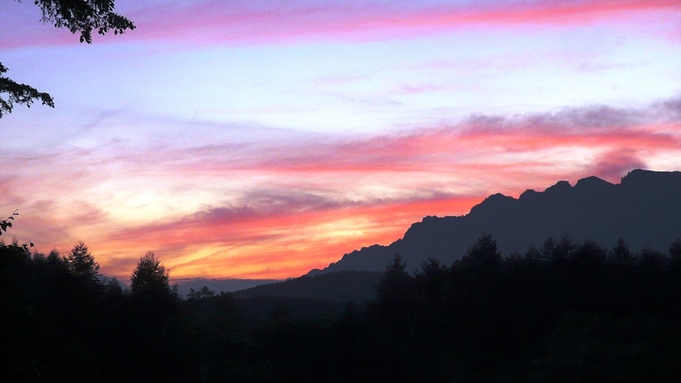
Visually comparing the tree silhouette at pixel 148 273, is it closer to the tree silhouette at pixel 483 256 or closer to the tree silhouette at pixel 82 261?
the tree silhouette at pixel 82 261

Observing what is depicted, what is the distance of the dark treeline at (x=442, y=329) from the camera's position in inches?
3130

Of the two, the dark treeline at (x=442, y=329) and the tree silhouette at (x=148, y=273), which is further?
the tree silhouette at (x=148, y=273)

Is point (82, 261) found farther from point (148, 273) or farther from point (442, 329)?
point (442, 329)

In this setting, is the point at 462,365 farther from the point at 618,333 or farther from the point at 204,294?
the point at 204,294

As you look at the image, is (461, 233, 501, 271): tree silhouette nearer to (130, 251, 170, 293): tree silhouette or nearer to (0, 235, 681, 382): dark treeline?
(0, 235, 681, 382): dark treeline

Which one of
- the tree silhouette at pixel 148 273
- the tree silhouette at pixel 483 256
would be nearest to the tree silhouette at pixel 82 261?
the tree silhouette at pixel 148 273

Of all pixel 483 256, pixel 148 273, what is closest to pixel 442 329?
pixel 483 256

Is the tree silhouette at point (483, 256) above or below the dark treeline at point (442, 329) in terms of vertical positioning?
above

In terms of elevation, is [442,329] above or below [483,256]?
below

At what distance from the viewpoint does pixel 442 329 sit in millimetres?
105562

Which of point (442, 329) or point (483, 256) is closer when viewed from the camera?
point (442, 329)

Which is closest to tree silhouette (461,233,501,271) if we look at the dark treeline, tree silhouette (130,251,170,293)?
the dark treeline

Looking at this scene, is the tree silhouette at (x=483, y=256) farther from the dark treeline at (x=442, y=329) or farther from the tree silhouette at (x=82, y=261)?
the tree silhouette at (x=82, y=261)

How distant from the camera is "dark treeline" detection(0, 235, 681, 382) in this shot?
79500mm
